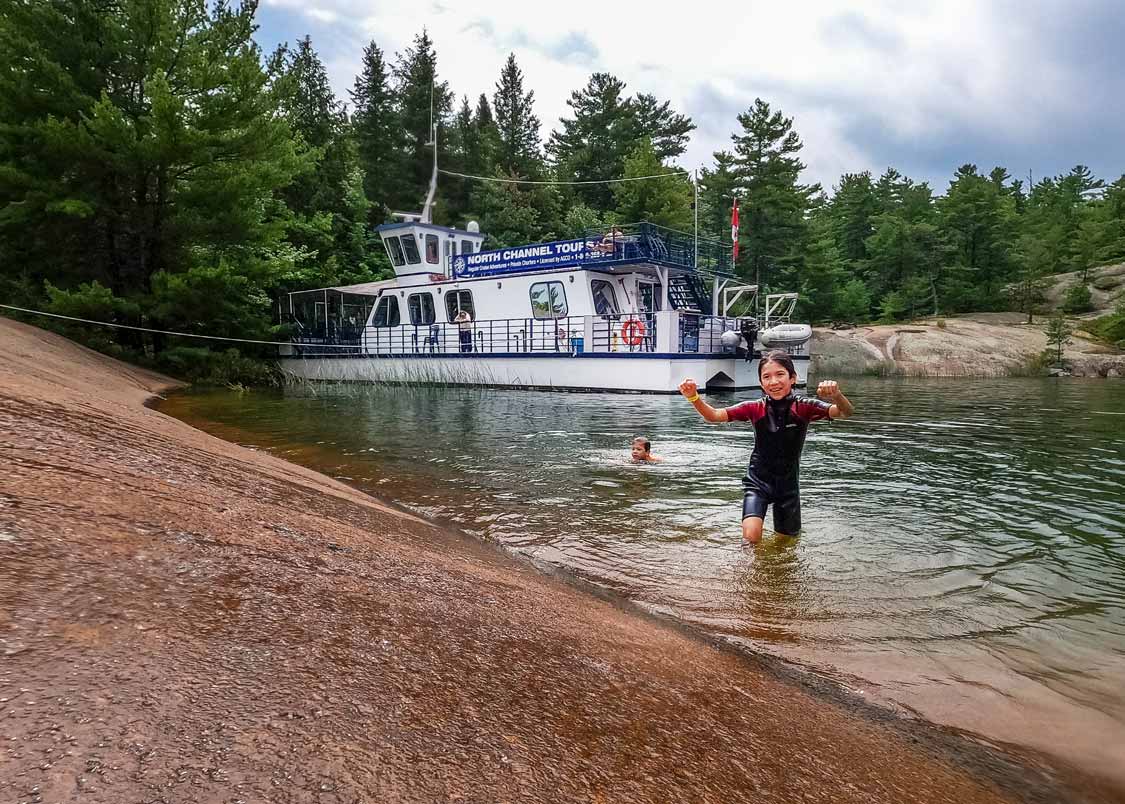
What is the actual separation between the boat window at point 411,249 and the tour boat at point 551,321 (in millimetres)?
53

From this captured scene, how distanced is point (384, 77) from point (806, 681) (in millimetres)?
49972

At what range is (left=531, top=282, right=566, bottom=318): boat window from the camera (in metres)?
19.2

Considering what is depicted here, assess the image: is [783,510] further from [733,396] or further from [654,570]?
[733,396]

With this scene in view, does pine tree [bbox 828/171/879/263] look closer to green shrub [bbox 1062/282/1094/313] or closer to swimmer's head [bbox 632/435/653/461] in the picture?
green shrub [bbox 1062/282/1094/313]

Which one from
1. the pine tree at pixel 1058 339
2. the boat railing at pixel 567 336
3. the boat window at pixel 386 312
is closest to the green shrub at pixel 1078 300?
the pine tree at pixel 1058 339

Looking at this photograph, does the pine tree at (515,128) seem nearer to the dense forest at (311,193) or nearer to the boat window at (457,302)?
the dense forest at (311,193)

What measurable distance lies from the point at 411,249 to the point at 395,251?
2.26 feet

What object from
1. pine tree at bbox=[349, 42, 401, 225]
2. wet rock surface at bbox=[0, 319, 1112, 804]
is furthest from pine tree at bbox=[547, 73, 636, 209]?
wet rock surface at bbox=[0, 319, 1112, 804]

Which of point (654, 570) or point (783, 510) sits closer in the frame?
point (654, 570)

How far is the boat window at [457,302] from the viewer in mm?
21328

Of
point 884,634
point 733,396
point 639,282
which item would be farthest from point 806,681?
point 639,282

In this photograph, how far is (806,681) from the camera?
262 centimetres

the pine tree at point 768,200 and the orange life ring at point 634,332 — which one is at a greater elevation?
the pine tree at point 768,200

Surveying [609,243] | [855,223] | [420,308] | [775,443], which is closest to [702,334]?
[609,243]
